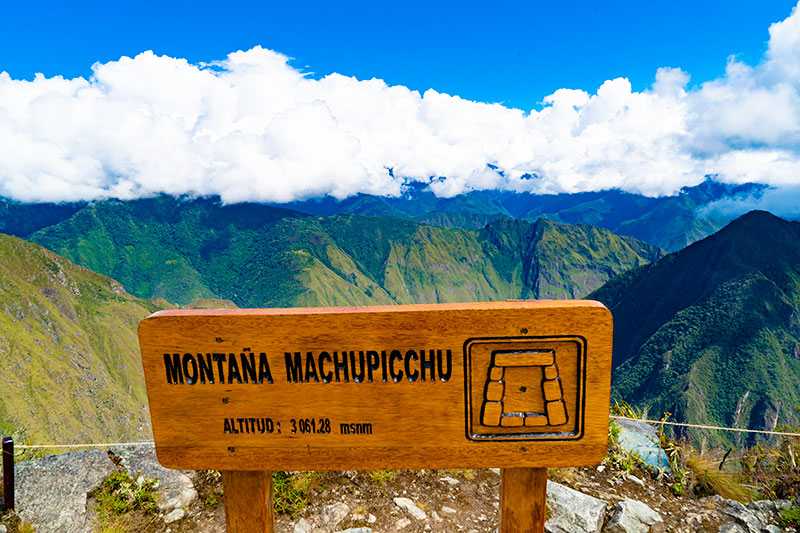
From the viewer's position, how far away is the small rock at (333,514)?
526 centimetres

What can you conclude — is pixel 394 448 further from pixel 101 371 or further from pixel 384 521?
pixel 101 371

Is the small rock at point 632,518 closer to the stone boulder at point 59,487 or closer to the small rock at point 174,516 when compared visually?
the small rock at point 174,516

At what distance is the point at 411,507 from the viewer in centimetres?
553

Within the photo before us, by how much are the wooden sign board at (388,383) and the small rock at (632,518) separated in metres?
3.00

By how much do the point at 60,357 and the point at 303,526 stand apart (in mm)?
178695

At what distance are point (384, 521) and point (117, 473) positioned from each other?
3.73m

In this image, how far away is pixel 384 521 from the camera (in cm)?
532

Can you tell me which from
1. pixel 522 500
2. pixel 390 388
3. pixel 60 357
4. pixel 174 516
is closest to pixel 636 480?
pixel 522 500

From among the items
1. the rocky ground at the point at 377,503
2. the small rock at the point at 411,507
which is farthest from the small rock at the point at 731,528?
the small rock at the point at 411,507

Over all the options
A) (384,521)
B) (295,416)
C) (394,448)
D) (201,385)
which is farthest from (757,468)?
(201,385)

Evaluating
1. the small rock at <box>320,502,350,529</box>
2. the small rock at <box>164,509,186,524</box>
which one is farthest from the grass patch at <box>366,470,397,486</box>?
the small rock at <box>164,509,186,524</box>

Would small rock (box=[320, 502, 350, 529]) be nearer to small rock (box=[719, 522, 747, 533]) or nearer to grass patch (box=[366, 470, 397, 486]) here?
grass patch (box=[366, 470, 397, 486])

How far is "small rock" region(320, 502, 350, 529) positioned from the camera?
17.3 ft

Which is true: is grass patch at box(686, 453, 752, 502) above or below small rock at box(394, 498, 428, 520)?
below
